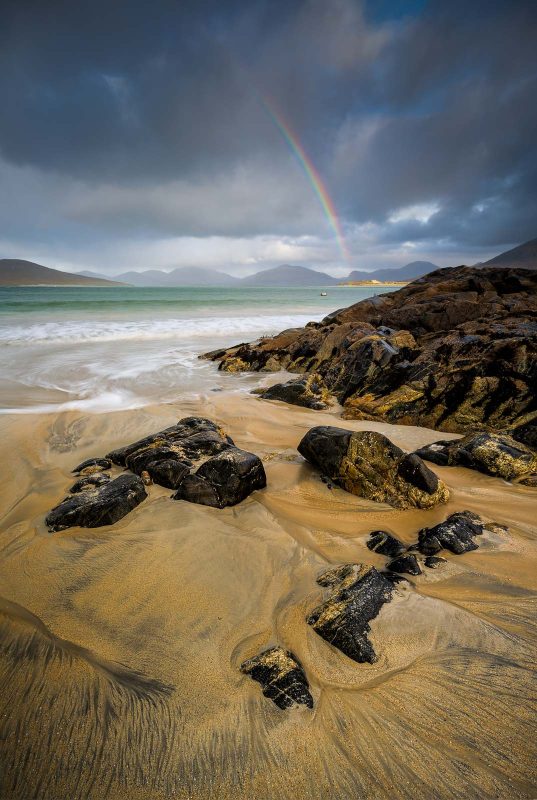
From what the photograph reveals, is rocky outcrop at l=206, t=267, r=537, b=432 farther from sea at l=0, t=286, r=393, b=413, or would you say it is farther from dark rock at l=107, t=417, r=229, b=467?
dark rock at l=107, t=417, r=229, b=467

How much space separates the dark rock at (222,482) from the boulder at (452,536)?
1.57 metres

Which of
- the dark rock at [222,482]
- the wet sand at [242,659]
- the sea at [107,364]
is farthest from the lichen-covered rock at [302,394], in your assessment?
the wet sand at [242,659]

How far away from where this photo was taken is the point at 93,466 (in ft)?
12.9

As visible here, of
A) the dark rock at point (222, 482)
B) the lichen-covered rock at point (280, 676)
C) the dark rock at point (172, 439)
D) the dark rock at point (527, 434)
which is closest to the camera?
the lichen-covered rock at point (280, 676)

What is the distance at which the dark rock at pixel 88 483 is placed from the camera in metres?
3.49

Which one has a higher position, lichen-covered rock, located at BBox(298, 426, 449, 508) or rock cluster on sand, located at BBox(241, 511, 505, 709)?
lichen-covered rock, located at BBox(298, 426, 449, 508)

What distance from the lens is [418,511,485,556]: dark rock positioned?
8.75 ft

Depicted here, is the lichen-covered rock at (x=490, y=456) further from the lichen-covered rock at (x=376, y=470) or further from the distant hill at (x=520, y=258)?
the distant hill at (x=520, y=258)

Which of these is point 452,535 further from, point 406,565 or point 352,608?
point 352,608

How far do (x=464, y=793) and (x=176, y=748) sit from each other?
1157mm

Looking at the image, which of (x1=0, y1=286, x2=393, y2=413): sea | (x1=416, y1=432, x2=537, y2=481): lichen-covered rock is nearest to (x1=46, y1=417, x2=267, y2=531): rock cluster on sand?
(x1=416, y1=432, x2=537, y2=481): lichen-covered rock

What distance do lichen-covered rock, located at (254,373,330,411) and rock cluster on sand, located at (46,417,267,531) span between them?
3.07 m

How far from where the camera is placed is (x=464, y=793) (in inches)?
52.9

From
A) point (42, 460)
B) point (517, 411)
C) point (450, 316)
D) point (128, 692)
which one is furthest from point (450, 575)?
point (450, 316)
